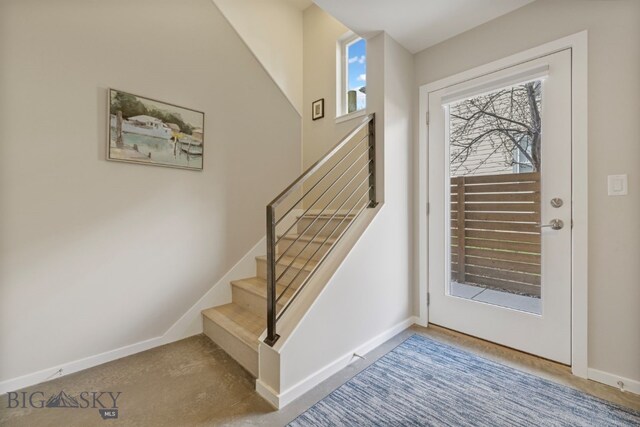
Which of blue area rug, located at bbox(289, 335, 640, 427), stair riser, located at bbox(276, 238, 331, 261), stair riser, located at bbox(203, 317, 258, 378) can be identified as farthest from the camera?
stair riser, located at bbox(276, 238, 331, 261)

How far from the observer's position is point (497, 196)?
205 cm

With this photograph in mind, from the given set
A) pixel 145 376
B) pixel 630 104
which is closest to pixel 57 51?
pixel 145 376

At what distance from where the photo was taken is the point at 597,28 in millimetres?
1637

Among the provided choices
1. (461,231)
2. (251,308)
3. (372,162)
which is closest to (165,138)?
(251,308)

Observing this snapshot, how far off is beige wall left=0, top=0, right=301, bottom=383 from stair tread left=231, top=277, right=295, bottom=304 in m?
0.23

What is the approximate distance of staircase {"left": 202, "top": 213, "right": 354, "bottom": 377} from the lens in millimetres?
1820

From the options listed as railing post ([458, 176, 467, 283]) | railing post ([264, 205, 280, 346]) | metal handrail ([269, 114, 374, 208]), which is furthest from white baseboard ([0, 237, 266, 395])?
railing post ([458, 176, 467, 283])

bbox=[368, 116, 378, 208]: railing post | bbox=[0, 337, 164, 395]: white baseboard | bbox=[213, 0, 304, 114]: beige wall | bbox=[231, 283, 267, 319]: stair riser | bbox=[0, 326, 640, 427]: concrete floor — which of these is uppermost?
bbox=[213, 0, 304, 114]: beige wall

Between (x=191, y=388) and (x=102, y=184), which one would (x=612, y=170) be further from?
(x=102, y=184)

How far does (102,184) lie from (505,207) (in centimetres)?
287

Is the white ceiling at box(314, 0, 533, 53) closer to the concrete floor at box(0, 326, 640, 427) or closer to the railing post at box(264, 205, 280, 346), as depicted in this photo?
the railing post at box(264, 205, 280, 346)

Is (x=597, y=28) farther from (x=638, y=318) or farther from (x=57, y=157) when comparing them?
(x=57, y=157)

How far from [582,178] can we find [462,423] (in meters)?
1.58

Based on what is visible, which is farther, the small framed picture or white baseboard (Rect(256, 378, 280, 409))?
the small framed picture
